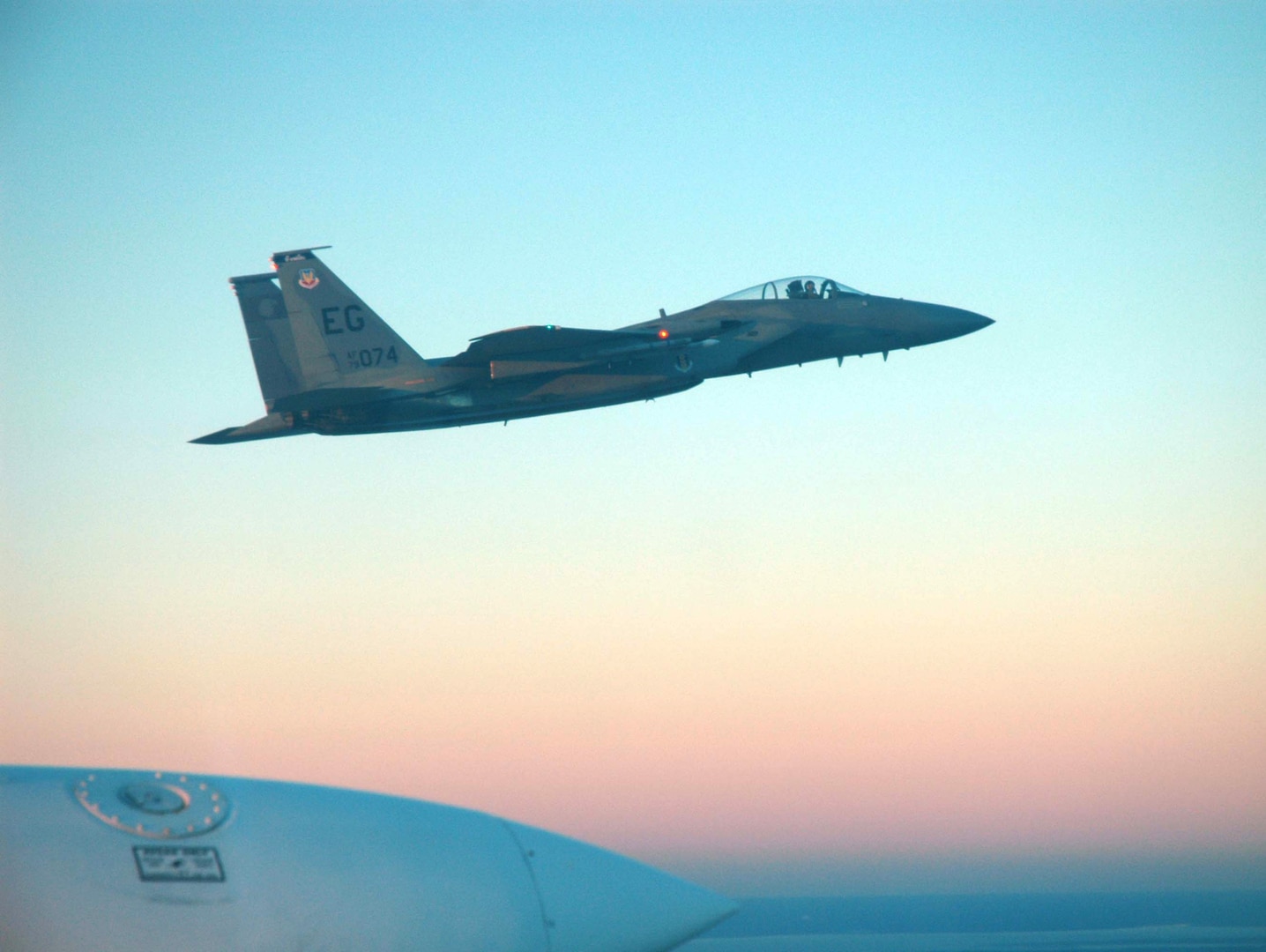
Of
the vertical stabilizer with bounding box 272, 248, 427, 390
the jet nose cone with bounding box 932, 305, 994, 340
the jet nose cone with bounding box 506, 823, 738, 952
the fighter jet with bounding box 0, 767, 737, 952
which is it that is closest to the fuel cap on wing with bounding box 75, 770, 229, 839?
the fighter jet with bounding box 0, 767, 737, 952

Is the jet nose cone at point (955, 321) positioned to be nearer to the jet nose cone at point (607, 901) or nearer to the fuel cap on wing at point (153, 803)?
the jet nose cone at point (607, 901)

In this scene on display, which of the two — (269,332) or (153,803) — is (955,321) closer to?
(269,332)

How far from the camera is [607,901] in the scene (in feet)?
29.1

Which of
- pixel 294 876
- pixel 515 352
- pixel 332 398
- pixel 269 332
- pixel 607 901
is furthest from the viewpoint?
pixel 269 332

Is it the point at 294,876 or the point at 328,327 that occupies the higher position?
the point at 328,327

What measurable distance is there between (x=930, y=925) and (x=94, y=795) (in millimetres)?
30070

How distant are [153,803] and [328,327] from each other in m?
22.7

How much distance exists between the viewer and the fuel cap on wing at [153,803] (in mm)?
7336

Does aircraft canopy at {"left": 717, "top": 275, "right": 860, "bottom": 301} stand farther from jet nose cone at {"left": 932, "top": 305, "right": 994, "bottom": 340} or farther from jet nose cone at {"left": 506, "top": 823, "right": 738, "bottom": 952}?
jet nose cone at {"left": 506, "top": 823, "right": 738, "bottom": 952}

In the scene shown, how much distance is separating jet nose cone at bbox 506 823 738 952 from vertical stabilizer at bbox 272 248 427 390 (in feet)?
69.1

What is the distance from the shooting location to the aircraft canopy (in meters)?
29.2

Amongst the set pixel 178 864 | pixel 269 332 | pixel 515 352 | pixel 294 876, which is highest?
pixel 269 332

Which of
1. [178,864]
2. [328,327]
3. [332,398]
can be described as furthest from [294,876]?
[328,327]

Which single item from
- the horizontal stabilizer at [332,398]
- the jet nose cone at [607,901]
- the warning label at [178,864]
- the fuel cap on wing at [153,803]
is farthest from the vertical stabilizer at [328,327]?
the warning label at [178,864]
